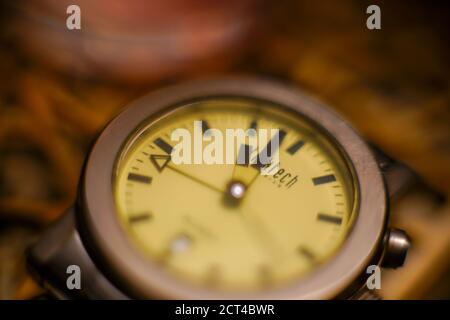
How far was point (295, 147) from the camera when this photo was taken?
3.35ft

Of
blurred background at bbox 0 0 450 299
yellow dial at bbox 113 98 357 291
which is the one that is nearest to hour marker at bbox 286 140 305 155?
yellow dial at bbox 113 98 357 291

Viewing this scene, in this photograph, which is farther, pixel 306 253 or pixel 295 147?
pixel 295 147

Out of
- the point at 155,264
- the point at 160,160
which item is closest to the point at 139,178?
the point at 160,160

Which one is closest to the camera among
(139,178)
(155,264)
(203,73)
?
(155,264)

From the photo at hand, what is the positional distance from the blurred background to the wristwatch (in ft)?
0.68

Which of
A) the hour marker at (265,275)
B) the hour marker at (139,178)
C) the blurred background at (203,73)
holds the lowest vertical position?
the hour marker at (265,275)

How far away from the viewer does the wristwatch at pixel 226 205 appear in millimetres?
878

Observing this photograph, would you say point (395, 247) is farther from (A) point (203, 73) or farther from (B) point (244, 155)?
(A) point (203, 73)

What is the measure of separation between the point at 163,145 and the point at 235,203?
5.5 inches

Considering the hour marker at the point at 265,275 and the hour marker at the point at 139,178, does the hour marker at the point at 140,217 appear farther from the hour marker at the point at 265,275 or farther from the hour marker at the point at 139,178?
the hour marker at the point at 265,275

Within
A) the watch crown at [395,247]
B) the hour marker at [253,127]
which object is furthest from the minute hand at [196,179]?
the watch crown at [395,247]

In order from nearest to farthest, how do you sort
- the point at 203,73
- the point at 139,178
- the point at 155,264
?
the point at 155,264, the point at 139,178, the point at 203,73

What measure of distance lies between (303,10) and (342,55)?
14cm

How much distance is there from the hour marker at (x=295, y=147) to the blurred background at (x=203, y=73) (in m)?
0.22
